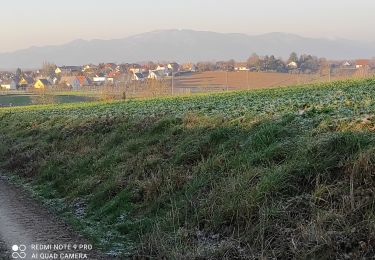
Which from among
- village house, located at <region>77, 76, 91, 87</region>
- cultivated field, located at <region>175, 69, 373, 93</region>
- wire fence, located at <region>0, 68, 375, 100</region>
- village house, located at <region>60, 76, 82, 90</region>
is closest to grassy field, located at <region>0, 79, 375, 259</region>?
wire fence, located at <region>0, 68, 375, 100</region>

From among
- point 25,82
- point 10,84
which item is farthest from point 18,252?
point 10,84

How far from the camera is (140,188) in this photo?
10.8m

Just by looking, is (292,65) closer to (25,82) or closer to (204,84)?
(204,84)

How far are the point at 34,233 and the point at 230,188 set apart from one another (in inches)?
163

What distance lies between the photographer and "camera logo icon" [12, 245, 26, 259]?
770 cm

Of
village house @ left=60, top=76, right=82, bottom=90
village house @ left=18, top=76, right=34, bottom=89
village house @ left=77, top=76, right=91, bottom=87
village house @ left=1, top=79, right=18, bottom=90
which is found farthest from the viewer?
village house @ left=1, top=79, right=18, bottom=90

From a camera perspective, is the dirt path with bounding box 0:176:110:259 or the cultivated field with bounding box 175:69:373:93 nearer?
the dirt path with bounding box 0:176:110:259

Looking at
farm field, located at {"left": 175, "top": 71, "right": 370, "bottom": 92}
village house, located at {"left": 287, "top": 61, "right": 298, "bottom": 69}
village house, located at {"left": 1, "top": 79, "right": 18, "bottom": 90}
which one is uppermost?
village house, located at {"left": 287, "top": 61, "right": 298, "bottom": 69}

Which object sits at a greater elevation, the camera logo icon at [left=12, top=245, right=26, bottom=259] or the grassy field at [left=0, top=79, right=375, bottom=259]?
the grassy field at [left=0, top=79, right=375, bottom=259]

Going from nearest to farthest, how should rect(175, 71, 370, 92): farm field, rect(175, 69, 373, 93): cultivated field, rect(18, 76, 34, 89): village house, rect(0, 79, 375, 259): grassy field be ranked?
rect(0, 79, 375, 259): grassy field → rect(175, 69, 373, 93): cultivated field → rect(175, 71, 370, 92): farm field → rect(18, 76, 34, 89): village house

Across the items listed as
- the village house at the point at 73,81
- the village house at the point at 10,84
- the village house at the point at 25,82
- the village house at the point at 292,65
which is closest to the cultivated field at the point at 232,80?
the village house at the point at 292,65

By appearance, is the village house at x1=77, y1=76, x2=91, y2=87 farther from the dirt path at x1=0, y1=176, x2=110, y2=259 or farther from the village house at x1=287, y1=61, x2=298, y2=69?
the dirt path at x1=0, y1=176, x2=110, y2=259

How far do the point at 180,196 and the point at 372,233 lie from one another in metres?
4.54

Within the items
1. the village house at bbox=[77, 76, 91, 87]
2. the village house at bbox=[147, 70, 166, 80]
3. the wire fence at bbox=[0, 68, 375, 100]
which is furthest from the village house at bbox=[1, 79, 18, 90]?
the wire fence at bbox=[0, 68, 375, 100]
